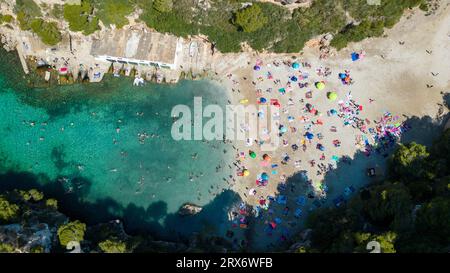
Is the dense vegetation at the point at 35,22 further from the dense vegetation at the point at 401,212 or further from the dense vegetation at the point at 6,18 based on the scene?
the dense vegetation at the point at 401,212

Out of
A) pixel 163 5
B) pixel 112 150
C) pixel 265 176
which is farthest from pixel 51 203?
pixel 163 5

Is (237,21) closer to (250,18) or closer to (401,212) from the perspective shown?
(250,18)

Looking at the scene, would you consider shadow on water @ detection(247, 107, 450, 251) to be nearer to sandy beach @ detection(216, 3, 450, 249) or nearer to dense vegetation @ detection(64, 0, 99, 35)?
sandy beach @ detection(216, 3, 450, 249)

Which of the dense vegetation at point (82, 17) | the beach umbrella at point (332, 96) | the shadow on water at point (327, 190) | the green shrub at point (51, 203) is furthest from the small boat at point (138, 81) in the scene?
the beach umbrella at point (332, 96)

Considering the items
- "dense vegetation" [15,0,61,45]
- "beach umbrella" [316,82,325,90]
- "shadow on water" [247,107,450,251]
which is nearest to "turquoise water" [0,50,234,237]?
"shadow on water" [247,107,450,251]

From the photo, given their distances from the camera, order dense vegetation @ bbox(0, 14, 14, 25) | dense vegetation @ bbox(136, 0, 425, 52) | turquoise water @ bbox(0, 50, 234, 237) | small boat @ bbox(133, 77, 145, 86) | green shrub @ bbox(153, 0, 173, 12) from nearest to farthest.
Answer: turquoise water @ bbox(0, 50, 234, 237)
green shrub @ bbox(153, 0, 173, 12)
dense vegetation @ bbox(136, 0, 425, 52)
small boat @ bbox(133, 77, 145, 86)
dense vegetation @ bbox(0, 14, 14, 25)
